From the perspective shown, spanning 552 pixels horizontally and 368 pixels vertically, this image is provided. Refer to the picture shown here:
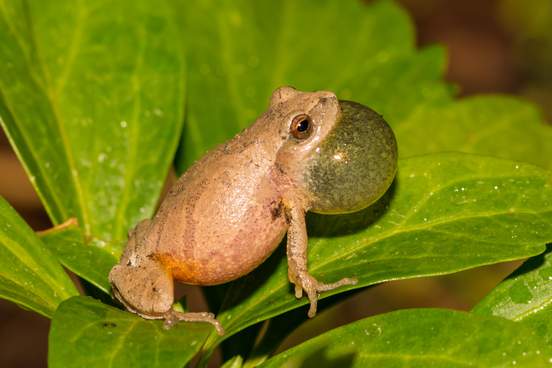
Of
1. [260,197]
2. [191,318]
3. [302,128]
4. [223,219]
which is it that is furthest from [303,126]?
[191,318]

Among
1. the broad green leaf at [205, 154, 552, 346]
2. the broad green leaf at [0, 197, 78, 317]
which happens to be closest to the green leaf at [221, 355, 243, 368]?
the broad green leaf at [205, 154, 552, 346]

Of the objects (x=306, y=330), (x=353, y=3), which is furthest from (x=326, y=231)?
(x=306, y=330)

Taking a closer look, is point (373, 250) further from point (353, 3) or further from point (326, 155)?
point (353, 3)

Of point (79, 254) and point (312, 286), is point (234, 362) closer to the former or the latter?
point (312, 286)

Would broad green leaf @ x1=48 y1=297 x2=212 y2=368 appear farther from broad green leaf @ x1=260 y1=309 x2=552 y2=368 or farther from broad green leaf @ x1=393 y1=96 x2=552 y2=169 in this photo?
broad green leaf @ x1=393 y1=96 x2=552 y2=169

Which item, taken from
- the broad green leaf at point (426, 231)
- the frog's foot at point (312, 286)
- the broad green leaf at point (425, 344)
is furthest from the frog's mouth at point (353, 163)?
the broad green leaf at point (425, 344)

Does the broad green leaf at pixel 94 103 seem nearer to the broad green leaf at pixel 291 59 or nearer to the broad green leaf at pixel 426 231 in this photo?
the broad green leaf at pixel 291 59
